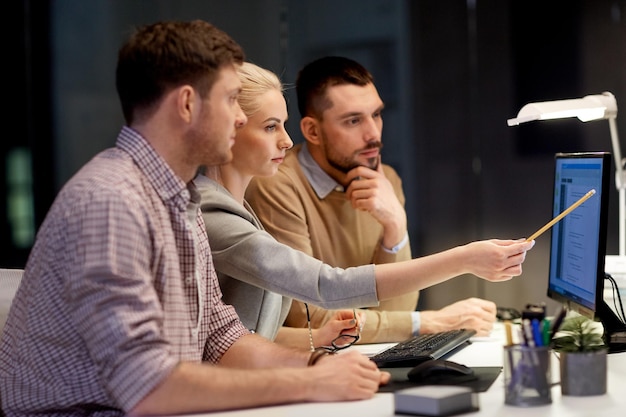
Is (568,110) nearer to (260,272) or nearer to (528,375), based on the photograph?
(260,272)

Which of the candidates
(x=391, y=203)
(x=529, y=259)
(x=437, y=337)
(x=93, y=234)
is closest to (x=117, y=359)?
(x=93, y=234)

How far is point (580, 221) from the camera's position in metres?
2.26

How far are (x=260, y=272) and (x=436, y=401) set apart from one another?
70cm

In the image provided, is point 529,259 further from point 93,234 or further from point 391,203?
point 93,234

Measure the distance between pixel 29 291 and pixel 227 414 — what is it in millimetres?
429

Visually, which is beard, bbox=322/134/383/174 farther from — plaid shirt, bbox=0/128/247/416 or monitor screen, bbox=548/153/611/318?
plaid shirt, bbox=0/128/247/416

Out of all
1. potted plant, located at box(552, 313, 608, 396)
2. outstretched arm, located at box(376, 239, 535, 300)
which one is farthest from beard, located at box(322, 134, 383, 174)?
potted plant, located at box(552, 313, 608, 396)

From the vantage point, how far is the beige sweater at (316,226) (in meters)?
2.86

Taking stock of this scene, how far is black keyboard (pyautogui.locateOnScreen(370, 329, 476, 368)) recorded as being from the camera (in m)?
2.12

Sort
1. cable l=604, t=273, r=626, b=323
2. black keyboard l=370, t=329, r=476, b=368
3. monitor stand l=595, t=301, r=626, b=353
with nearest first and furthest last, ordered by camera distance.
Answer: black keyboard l=370, t=329, r=476, b=368
monitor stand l=595, t=301, r=626, b=353
cable l=604, t=273, r=626, b=323

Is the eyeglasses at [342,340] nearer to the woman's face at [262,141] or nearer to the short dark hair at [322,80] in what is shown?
the woman's face at [262,141]

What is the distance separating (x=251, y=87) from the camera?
8.25ft

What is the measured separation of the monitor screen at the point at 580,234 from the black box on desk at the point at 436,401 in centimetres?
55

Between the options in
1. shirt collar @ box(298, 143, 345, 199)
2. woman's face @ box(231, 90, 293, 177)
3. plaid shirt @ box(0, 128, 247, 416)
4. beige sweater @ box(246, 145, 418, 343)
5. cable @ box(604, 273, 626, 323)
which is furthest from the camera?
shirt collar @ box(298, 143, 345, 199)
